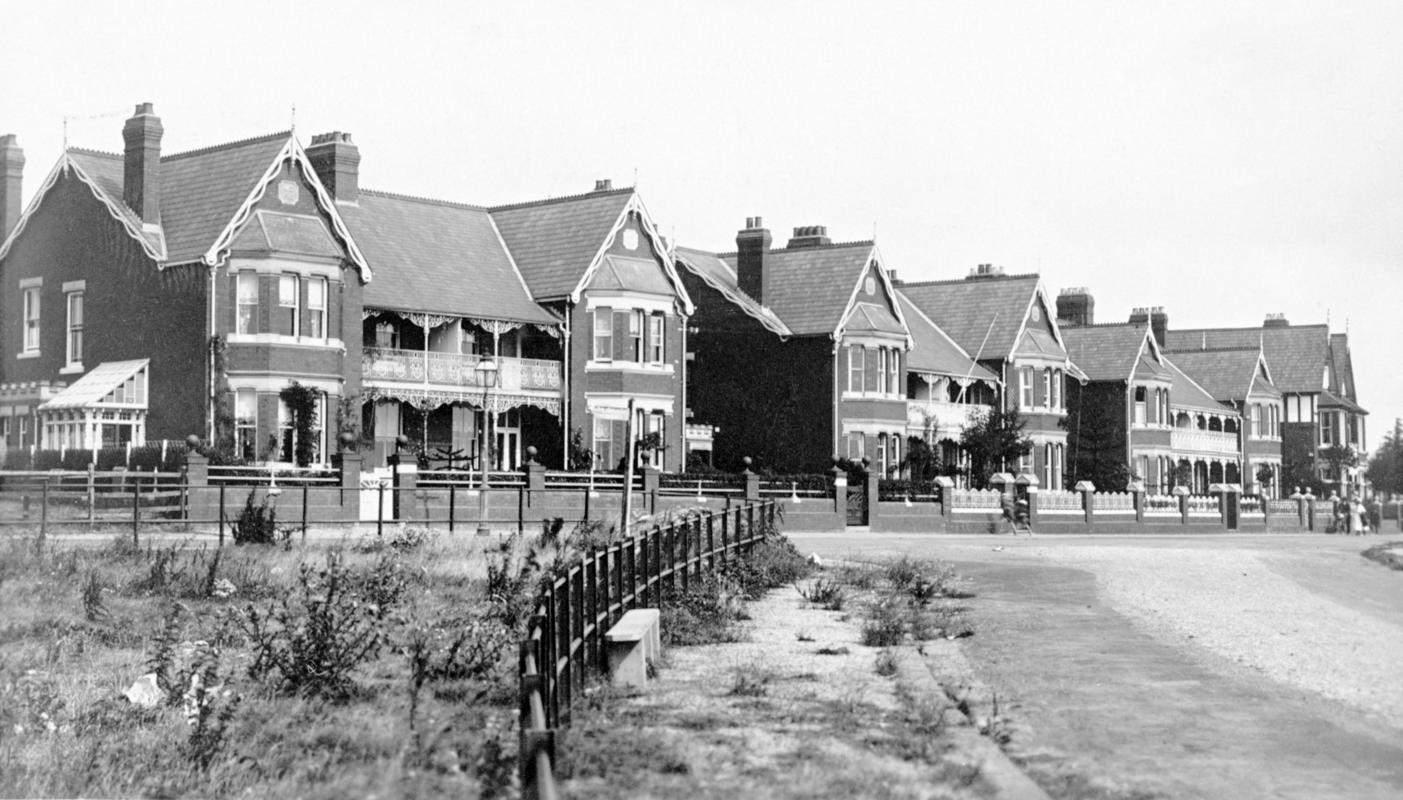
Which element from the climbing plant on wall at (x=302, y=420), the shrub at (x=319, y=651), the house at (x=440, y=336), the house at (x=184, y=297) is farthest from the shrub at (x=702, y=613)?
the house at (x=440, y=336)

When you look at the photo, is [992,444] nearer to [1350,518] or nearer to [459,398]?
[1350,518]

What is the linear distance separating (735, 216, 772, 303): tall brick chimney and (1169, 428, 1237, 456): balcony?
28304 millimetres

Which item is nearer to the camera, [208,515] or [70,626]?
[70,626]

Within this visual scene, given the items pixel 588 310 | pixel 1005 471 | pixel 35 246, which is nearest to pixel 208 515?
pixel 35 246

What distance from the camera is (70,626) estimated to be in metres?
16.7

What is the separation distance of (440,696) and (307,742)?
1.66 metres

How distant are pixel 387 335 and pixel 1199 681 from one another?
3817 cm

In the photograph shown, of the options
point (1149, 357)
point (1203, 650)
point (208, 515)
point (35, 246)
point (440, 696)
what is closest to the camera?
point (440, 696)

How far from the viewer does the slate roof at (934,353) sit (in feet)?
212

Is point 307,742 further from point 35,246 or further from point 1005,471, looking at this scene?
point 1005,471

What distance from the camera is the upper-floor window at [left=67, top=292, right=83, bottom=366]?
44844mm

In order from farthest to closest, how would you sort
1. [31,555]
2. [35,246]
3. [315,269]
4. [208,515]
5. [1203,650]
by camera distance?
[35,246], [315,269], [208,515], [31,555], [1203,650]

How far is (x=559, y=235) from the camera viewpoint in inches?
2125

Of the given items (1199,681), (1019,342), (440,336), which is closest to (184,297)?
(440,336)
